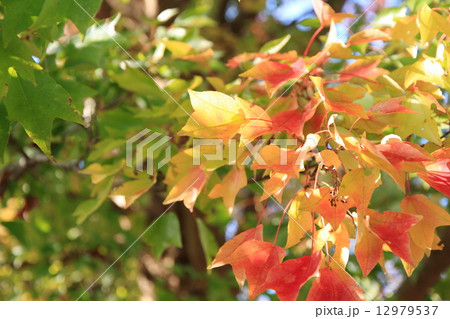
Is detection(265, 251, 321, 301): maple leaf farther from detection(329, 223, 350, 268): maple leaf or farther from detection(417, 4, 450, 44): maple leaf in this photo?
detection(417, 4, 450, 44): maple leaf

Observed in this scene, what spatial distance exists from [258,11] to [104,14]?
94 cm

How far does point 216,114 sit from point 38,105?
32 cm

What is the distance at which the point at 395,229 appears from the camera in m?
0.60

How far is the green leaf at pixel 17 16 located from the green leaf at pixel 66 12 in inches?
0.6

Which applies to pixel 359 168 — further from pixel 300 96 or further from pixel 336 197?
pixel 300 96

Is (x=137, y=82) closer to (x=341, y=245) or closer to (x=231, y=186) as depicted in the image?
(x=231, y=186)

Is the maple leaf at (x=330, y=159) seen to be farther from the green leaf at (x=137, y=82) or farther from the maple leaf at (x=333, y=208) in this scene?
the green leaf at (x=137, y=82)

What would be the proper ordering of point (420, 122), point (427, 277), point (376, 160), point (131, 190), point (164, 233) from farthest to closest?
point (427, 277) → point (164, 233) → point (131, 190) → point (420, 122) → point (376, 160)

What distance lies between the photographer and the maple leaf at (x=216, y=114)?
2.06 feet

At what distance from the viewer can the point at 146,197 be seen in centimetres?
224

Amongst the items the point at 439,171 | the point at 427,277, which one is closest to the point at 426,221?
the point at 439,171

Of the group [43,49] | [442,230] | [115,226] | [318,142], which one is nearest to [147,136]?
[43,49]

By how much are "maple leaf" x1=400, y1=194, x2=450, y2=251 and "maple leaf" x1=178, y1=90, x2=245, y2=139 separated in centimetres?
26

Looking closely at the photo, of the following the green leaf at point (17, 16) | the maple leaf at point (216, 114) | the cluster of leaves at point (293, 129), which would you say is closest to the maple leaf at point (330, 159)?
the cluster of leaves at point (293, 129)
